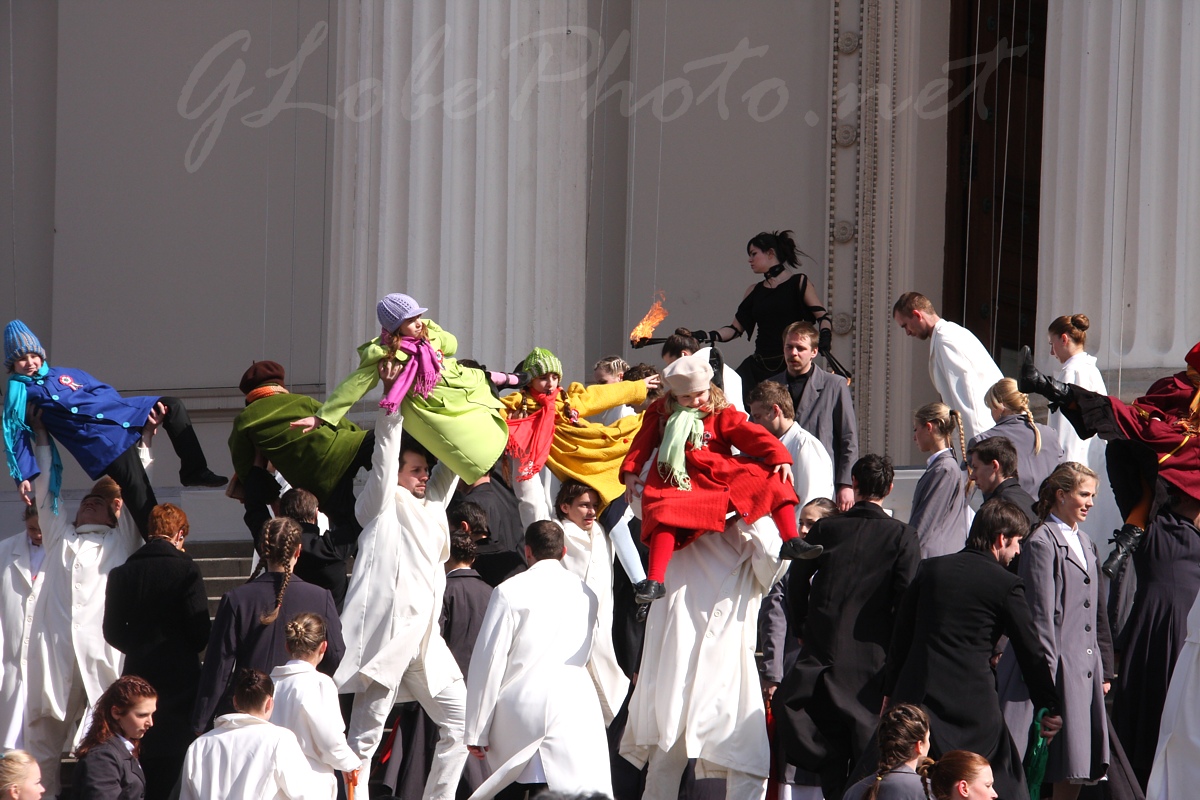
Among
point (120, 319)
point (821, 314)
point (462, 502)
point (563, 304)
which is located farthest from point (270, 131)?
point (462, 502)

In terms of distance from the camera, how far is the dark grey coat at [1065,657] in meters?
7.62

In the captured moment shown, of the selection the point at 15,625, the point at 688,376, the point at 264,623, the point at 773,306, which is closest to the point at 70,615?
the point at 15,625

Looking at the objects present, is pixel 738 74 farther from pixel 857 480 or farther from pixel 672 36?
pixel 857 480

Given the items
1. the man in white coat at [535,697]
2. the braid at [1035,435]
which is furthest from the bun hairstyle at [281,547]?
→ the braid at [1035,435]

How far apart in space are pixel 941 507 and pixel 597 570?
1.71 m

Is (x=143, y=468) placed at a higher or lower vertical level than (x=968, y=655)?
higher

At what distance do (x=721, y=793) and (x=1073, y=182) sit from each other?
17.5 feet

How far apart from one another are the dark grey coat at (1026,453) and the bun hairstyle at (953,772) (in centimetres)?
316

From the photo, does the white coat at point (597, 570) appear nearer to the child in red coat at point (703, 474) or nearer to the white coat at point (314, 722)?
the child in red coat at point (703, 474)

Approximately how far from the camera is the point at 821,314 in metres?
11.6

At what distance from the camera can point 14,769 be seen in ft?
20.2

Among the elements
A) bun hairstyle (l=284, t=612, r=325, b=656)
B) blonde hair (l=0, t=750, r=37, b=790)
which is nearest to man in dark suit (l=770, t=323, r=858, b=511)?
bun hairstyle (l=284, t=612, r=325, b=656)

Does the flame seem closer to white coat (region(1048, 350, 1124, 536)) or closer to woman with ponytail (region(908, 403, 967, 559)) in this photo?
white coat (region(1048, 350, 1124, 536))

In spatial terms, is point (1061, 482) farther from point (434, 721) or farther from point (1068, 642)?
point (434, 721)
